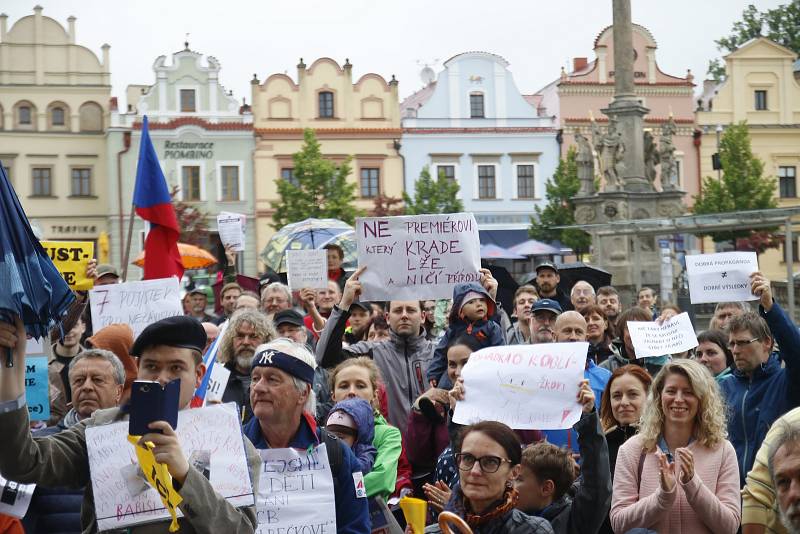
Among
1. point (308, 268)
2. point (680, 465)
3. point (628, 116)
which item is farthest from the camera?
point (628, 116)

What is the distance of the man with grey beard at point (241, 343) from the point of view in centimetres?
745

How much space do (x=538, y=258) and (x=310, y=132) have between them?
10.9m

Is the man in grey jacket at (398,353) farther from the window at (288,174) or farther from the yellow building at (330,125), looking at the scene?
the window at (288,174)

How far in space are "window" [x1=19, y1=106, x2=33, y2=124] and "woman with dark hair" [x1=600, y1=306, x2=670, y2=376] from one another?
46499 mm

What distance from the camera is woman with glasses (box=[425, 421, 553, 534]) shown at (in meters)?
4.42

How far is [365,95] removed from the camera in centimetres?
5269

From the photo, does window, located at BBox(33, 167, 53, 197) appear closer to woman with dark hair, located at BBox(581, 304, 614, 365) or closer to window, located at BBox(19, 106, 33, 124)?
window, located at BBox(19, 106, 33, 124)

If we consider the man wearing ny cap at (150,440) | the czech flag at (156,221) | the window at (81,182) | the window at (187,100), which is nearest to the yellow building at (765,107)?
the window at (187,100)

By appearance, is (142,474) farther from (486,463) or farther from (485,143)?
(485,143)

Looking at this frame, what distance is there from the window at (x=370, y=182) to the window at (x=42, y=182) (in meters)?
13.8

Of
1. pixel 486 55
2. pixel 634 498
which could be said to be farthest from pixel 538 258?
pixel 634 498

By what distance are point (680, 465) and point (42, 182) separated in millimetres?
49428

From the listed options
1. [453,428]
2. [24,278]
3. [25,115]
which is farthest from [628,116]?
[25,115]

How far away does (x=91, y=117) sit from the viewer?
2045 inches
